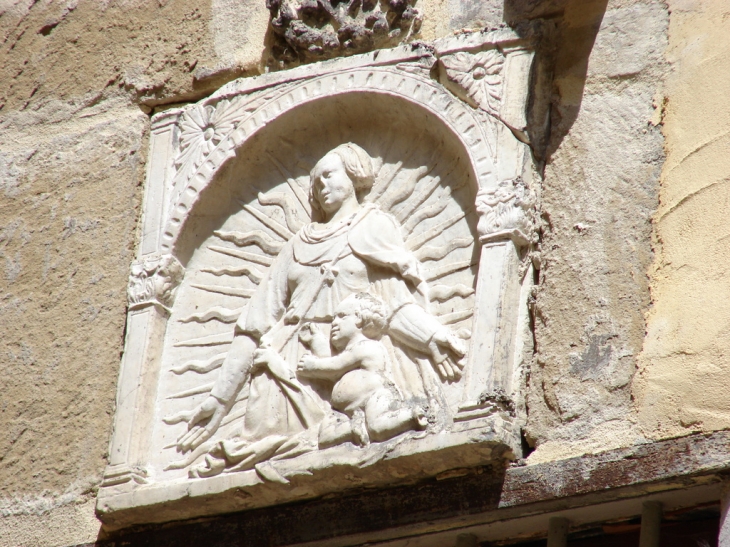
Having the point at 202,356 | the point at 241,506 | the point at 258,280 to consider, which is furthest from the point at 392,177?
the point at 241,506

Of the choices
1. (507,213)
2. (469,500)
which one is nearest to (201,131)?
(507,213)

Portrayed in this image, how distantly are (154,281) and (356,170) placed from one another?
76 centimetres

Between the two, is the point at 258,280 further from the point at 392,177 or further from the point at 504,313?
the point at 504,313

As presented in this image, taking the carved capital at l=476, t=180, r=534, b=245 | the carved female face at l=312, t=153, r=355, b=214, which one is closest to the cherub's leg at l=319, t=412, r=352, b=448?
the carved capital at l=476, t=180, r=534, b=245

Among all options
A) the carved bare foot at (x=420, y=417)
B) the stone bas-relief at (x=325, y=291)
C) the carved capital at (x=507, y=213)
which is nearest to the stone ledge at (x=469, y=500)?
the stone bas-relief at (x=325, y=291)

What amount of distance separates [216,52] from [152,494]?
1.70 metres

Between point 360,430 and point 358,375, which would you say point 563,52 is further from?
point 360,430

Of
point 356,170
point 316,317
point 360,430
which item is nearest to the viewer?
point 360,430

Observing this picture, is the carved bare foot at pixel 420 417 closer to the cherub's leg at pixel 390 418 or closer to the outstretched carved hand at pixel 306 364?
the cherub's leg at pixel 390 418

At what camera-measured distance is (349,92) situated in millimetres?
4504

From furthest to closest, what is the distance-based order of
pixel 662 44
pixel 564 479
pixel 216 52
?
1. pixel 216 52
2. pixel 662 44
3. pixel 564 479

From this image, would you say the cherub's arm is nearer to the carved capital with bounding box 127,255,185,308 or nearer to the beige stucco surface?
the carved capital with bounding box 127,255,185,308

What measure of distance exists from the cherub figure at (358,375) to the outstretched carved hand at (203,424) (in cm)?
31

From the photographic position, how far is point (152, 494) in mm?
4043
